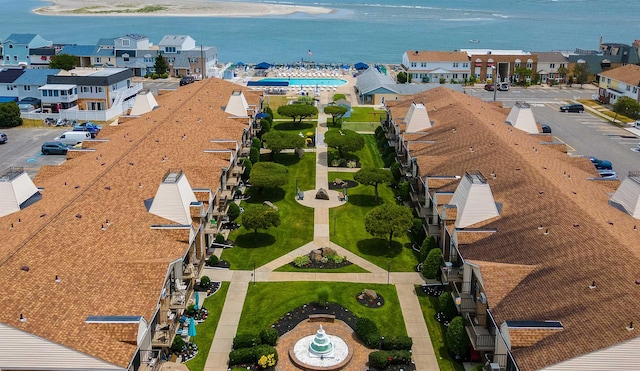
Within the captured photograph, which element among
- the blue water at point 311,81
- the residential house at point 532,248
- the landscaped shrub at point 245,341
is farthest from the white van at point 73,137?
the blue water at point 311,81

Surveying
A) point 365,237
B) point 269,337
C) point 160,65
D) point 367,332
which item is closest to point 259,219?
point 365,237

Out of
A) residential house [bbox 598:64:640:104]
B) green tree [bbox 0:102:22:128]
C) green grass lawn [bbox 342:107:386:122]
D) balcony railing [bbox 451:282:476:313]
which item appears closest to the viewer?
balcony railing [bbox 451:282:476:313]

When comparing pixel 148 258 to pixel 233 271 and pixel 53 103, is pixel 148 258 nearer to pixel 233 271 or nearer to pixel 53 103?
pixel 233 271

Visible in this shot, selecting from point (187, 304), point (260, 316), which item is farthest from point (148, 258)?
point (260, 316)

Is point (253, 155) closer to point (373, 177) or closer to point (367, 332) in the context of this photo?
point (373, 177)

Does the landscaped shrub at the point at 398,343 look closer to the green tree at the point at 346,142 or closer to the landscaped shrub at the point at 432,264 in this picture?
the landscaped shrub at the point at 432,264

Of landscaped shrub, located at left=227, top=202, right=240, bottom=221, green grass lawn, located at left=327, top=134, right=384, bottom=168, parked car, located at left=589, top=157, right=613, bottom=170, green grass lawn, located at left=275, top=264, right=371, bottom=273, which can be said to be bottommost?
green grass lawn, located at left=275, top=264, right=371, bottom=273

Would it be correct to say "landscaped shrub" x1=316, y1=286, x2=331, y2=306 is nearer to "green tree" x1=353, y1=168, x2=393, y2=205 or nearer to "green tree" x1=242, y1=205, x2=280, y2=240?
"green tree" x1=242, y1=205, x2=280, y2=240

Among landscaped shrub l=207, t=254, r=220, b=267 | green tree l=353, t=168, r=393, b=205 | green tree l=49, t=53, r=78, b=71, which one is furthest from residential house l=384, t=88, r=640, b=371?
green tree l=49, t=53, r=78, b=71
